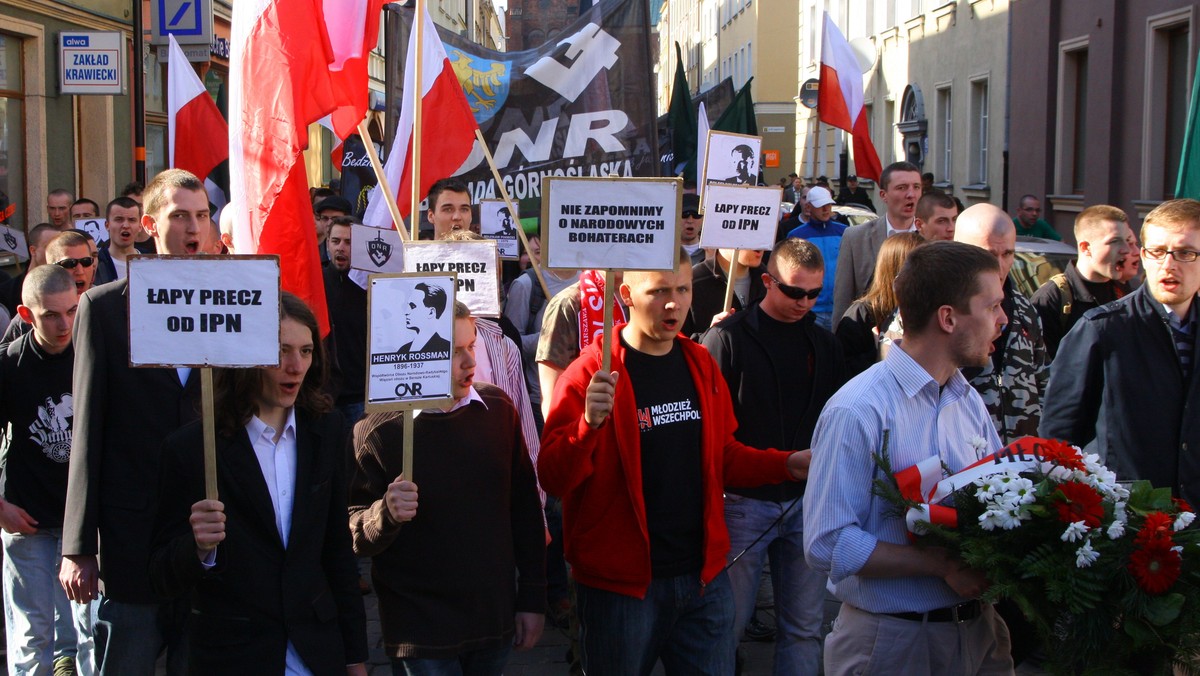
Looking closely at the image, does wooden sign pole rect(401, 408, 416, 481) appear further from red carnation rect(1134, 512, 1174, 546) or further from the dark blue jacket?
the dark blue jacket

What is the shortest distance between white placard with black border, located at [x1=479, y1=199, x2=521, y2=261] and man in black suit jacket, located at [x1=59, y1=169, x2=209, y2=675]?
504cm

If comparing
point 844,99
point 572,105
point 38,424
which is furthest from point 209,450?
point 844,99

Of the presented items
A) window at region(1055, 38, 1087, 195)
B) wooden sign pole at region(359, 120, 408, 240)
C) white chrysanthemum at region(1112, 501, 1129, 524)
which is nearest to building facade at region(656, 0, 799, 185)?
window at region(1055, 38, 1087, 195)

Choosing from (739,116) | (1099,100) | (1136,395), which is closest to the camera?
(1136,395)

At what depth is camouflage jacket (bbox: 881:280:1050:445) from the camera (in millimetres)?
4750

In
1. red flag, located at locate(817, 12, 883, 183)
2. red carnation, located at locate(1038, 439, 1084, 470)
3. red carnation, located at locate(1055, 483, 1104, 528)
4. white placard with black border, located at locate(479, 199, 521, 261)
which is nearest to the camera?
red carnation, located at locate(1055, 483, 1104, 528)

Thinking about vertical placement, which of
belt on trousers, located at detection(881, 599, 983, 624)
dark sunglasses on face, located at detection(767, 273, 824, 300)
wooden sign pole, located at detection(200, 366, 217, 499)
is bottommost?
belt on trousers, located at detection(881, 599, 983, 624)

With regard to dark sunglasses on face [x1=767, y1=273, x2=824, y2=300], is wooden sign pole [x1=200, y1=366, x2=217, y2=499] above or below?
below

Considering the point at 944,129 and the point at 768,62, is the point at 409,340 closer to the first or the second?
the point at 944,129

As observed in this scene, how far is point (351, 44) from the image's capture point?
20.9ft

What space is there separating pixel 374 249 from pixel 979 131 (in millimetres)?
20292

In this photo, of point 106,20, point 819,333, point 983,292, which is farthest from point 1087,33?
point 983,292

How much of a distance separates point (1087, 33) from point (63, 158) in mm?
14988

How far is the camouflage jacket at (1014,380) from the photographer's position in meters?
4.75
